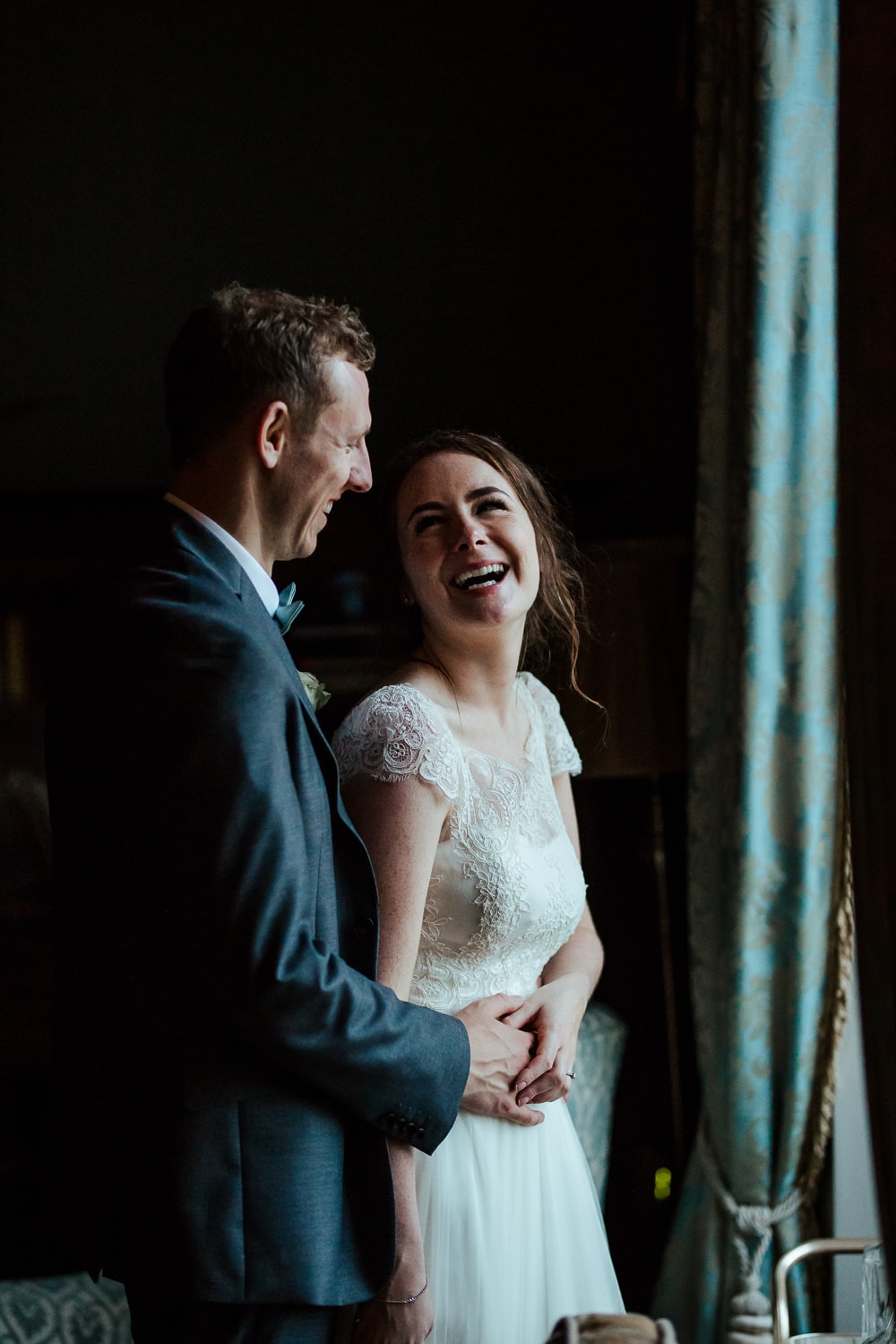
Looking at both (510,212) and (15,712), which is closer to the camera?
(15,712)

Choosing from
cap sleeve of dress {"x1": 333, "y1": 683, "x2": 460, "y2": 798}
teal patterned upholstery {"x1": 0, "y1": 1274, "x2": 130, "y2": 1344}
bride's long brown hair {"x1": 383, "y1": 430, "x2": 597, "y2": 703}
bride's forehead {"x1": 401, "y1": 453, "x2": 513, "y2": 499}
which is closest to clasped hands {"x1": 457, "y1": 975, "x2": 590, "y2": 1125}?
cap sleeve of dress {"x1": 333, "y1": 683, "x2": 460, "y2": 798}

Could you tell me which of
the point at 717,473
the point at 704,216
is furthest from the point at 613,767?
the point at 704,216

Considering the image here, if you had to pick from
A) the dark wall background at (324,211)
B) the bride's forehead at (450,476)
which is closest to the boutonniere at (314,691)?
the bride's forehead at (450,476)

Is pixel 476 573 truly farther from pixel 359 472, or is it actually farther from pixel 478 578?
pixel 359 472

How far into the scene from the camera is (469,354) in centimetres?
357

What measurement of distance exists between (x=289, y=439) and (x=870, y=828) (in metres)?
0.98

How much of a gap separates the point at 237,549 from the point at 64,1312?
1.93 m

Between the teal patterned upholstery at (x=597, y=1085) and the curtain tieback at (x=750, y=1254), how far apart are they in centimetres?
36

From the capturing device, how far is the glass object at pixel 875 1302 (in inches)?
40.2

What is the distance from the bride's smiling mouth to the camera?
1703 millimetres

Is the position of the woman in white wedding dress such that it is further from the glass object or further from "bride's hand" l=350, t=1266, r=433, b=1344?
the glass object

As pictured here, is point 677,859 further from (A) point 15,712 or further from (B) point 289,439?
(B) point 289,439

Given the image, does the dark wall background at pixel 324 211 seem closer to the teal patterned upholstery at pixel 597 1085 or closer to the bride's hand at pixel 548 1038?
the teal patterned upholstery at pixel 597 1085

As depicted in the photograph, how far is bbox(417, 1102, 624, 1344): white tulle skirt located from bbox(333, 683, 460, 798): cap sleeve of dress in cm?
45
